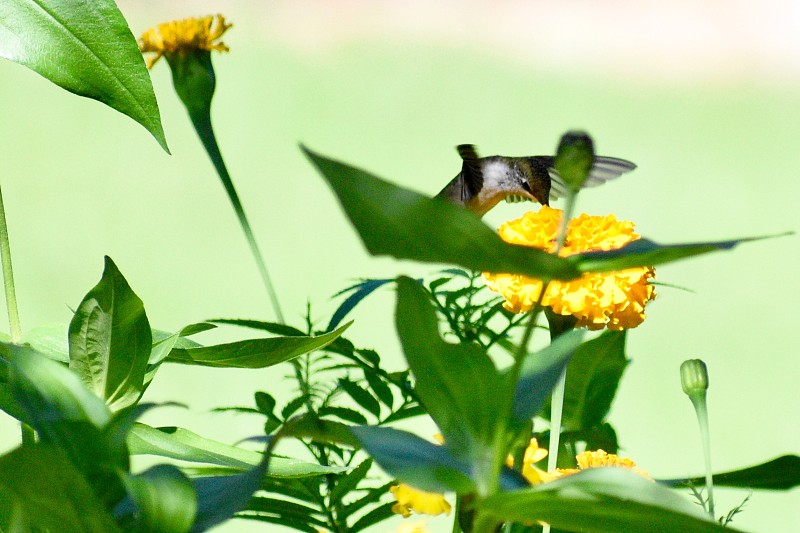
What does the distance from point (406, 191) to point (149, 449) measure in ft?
0.37

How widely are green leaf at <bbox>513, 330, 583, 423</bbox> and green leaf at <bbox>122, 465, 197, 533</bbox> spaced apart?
0.05 metres

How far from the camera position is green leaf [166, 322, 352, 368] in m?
0.23

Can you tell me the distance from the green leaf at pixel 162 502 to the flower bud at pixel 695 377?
18 centimetres

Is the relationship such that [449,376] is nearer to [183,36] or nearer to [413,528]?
[413,528]

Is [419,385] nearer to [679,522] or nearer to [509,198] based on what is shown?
[679,522]

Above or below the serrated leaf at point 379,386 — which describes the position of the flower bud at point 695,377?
above

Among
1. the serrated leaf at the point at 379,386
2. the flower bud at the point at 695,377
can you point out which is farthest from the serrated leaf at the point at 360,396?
the flower bud at the point at 695,377

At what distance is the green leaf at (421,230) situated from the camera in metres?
0.14

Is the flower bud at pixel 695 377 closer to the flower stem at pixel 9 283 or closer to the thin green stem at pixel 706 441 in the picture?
the thin green stem at pixel 706 441

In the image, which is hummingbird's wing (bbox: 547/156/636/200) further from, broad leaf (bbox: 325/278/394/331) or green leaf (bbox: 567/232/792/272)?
green leaf (bbox: 567/232/792/272)

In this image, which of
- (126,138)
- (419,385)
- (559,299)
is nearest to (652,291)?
(559,299)

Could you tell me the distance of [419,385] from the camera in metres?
0.17

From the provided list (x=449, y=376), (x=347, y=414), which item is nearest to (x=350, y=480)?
(x=347, y=414)

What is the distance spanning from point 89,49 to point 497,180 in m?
0.14
